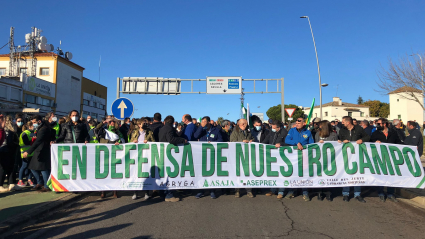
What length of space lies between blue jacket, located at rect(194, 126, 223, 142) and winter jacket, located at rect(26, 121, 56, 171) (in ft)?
11.6

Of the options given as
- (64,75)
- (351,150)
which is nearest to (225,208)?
(351,150)

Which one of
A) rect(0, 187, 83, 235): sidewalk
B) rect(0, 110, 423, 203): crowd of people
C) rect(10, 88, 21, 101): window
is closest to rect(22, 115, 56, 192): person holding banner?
rect(0, 110, 423, 203): crowd of people

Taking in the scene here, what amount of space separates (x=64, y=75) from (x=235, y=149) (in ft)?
149

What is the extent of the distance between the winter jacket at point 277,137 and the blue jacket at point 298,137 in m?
0.15

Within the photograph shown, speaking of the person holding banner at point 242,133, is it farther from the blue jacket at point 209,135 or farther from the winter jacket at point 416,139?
the winter jacket at point 416,139

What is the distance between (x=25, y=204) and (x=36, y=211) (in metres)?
0.76

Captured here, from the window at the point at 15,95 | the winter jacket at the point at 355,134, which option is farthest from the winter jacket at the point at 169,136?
the window at the point at 15,95

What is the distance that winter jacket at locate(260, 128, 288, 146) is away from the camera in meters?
7.19

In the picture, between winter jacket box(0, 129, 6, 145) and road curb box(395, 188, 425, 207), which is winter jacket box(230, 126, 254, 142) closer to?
road curb box(395, 188, 425, 207)

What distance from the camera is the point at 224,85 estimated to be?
81.6 ft

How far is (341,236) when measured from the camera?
4484 mm

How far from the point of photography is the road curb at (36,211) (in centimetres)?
469

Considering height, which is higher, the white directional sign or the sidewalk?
the white directional sign

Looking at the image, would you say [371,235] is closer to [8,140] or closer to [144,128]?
[144,128]
